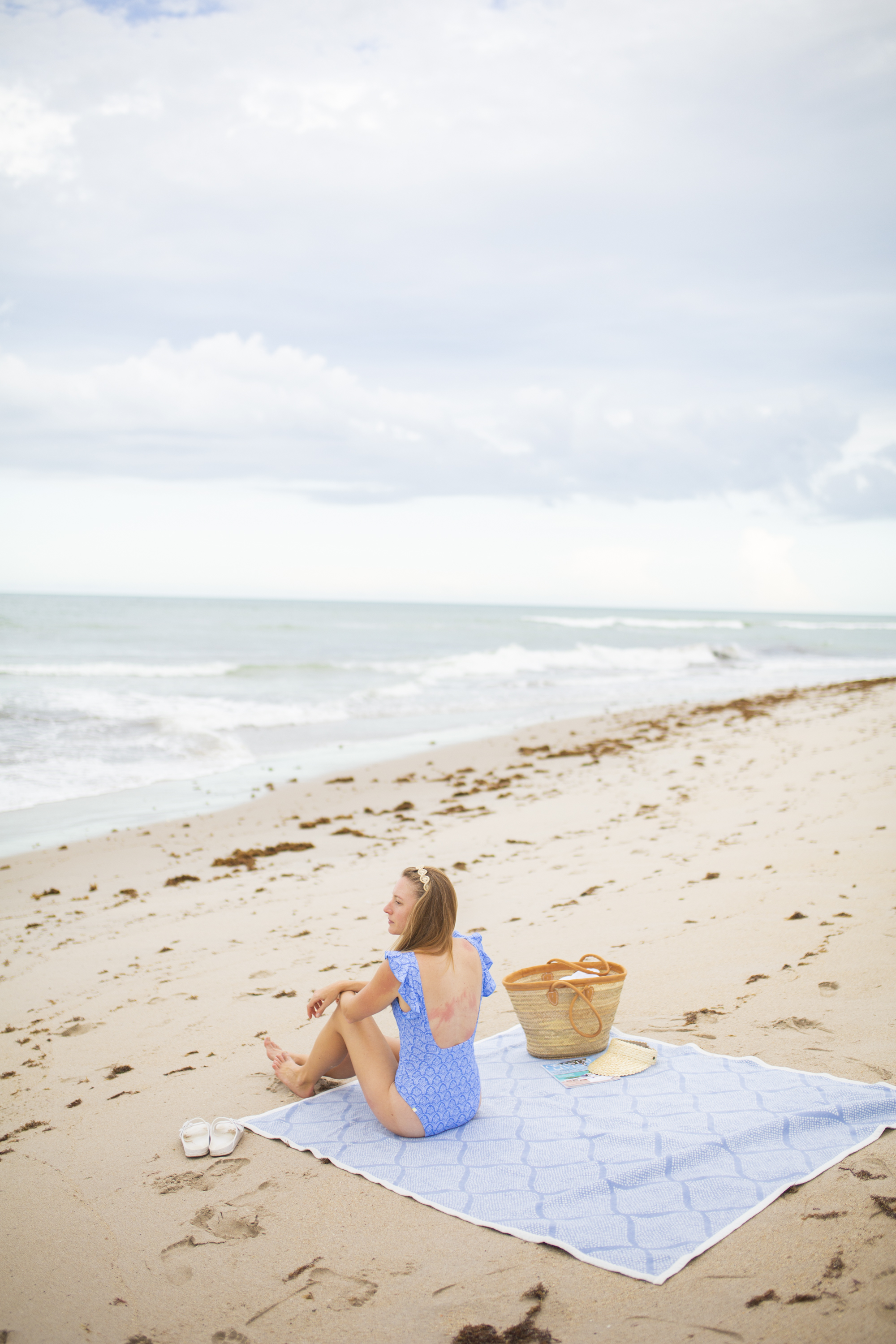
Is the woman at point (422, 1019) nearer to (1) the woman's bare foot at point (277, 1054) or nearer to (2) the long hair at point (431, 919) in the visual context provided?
(2) the long hair at point (431, 919)

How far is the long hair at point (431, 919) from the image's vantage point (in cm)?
340

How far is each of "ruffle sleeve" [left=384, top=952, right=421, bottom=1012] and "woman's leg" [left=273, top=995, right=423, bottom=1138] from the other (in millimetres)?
273

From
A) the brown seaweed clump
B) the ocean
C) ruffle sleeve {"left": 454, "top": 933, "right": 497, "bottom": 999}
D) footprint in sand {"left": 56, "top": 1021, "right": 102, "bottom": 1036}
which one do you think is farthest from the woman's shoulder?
the ocean

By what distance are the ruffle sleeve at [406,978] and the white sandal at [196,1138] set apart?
0.90 metres

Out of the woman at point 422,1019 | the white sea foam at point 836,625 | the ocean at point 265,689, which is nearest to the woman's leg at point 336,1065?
the woman at point 422,1019

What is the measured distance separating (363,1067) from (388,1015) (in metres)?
1.42

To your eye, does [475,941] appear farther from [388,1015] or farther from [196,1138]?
[388,1015]

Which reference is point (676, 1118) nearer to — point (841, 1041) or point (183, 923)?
point (841, 1041)

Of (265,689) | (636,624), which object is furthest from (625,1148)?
(636,624)

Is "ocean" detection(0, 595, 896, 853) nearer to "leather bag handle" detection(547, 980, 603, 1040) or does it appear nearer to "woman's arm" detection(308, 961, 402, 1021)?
"woman's arm" detection(308, 961, 402, 1021)

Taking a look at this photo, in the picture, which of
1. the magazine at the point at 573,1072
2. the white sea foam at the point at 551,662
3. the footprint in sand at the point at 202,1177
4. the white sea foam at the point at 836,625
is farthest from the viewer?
the white sea foam at the point at 836,625

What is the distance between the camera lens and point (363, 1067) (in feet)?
11.6

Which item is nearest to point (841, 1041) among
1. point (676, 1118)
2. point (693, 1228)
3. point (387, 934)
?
point (676, 1118)

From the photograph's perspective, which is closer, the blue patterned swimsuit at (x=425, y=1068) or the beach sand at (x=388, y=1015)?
the beach sand at (x=388, y=1015)
